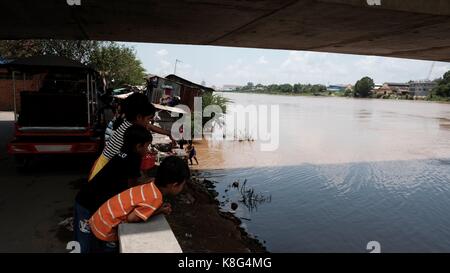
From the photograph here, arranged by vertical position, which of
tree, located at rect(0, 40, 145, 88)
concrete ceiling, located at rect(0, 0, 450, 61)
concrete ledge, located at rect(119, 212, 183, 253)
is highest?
tree, located at rect(0, 40, 145, 88)

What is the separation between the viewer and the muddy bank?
6.72 m

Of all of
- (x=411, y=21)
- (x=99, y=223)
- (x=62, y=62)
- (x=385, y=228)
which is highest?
Answer: (x=411, y=21)

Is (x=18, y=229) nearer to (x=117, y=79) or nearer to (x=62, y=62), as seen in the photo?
(x=62, y=62)

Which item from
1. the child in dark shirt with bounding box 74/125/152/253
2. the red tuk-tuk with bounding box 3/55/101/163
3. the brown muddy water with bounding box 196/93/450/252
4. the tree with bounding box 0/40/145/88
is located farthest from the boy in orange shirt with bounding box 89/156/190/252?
the tree with bounding box 0/40/145/88

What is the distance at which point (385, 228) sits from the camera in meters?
9.70

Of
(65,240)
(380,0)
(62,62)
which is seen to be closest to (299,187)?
(380,0)

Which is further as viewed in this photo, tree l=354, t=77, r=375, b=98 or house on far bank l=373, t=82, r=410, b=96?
house on far bank l=373, t=82, r=410, b=96

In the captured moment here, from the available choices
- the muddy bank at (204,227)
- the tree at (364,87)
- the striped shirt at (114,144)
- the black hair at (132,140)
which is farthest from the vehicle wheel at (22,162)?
the tree at (364,87)

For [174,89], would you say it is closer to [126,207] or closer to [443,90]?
[126,207]

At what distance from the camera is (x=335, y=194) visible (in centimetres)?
1248

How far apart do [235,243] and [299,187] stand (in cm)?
623

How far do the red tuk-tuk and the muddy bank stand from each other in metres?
2.81

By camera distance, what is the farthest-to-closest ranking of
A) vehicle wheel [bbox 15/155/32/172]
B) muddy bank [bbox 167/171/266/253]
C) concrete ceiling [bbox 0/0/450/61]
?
vehicle wheel [bbox 15/155/32/172]
concrete ceiling [bbox 0/0/450/61]
muddy bank [bbox 167/171/266/253]

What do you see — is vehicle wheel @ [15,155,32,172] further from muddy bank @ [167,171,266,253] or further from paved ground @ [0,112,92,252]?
muddy bank @ [167,171,266,253]
